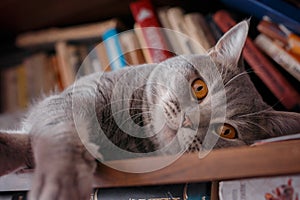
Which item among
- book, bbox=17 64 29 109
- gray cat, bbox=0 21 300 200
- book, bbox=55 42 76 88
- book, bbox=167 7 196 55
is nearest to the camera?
gray cat, bbox=0 21 300 200

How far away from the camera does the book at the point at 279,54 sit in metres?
0.97

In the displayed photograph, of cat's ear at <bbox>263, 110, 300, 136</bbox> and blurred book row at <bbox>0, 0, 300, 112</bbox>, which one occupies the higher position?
blurred book row at <bbox>0, 0, 300, 112</bbox>

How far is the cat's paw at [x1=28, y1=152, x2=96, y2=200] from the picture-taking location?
0.65 metres

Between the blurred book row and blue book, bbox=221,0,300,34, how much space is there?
0.01 metres

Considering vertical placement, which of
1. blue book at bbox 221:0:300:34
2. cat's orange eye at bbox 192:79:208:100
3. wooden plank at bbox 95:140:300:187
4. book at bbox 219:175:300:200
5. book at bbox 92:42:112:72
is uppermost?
book at bbox 92:42:112:72

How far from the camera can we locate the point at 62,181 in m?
0.66

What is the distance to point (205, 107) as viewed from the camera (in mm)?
803

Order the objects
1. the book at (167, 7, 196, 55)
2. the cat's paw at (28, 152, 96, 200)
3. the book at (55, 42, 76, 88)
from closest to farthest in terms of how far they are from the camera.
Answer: the cat's paw at (28, 152, 96, 200) → the book at (167, 7, 196, 55) → the book at (55, 42, 76, 88)

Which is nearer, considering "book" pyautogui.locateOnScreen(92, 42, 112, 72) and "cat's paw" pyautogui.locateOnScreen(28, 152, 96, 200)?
"cat's paw" pyautogui.locateOnScreen(28, 152, 96, 200)

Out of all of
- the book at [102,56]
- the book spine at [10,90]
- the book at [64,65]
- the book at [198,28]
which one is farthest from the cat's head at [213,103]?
the book spine at [10,90]

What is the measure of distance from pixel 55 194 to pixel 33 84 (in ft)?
2.75

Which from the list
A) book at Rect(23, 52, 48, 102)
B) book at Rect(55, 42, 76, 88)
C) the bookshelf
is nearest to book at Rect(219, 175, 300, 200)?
the bookshelf

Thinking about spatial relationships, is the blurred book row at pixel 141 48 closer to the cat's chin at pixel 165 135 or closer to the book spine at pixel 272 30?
the book spine at pixel 272 30

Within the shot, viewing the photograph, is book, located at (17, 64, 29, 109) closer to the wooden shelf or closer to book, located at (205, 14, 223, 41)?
book, located at (205, 14, 223, 41)
